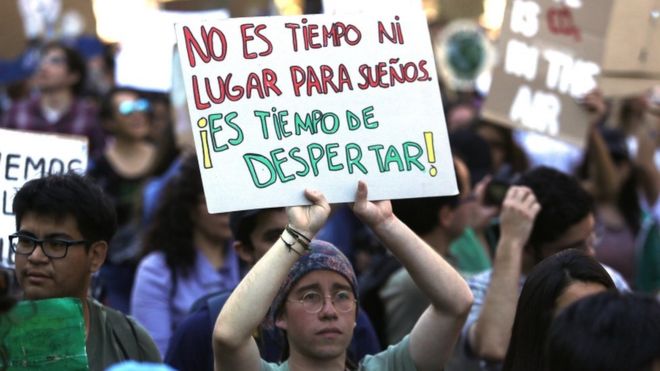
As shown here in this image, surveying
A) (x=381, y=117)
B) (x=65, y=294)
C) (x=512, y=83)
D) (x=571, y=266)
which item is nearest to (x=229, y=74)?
(x=381, y=117)

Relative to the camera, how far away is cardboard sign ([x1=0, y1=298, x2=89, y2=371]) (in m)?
3.94

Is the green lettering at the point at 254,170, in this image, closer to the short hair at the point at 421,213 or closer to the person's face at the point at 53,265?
the person's face at the point at 53,265

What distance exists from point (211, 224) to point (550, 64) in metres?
1.89

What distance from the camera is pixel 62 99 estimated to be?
11.0 meters

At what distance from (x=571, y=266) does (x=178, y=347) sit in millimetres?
1578

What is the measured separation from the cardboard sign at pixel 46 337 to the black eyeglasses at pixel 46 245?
312mm

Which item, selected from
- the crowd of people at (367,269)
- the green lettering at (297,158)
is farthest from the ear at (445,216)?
the green lettering at (297,158)

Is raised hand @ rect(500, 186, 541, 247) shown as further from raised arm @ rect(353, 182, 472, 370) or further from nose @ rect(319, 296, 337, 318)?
nose @ rect(319, 296, 337, 318)

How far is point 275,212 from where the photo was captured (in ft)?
17.1

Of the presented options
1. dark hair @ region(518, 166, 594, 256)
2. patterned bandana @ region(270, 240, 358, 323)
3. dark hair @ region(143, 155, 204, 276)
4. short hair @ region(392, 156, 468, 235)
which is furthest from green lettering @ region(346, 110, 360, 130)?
dark hair @ region(143, 155, 204, 276)

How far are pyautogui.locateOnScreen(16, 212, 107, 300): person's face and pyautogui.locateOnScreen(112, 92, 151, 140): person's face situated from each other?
4.97 meters

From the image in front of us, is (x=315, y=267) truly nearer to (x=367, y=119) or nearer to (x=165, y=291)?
(x=367, y=119)

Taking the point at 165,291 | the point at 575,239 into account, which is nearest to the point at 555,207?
the point at 575,239

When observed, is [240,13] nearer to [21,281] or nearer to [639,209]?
[639,209]
